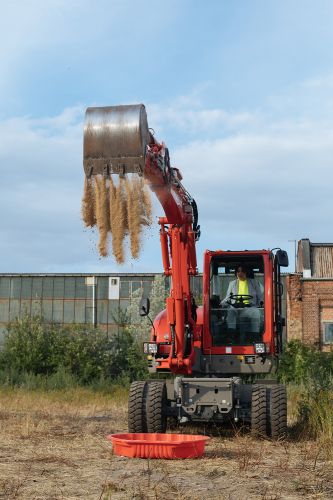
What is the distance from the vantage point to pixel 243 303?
12.9 m

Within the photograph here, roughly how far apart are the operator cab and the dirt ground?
5.57 feet

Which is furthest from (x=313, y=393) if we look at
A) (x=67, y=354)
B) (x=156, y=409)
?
(x=67, y=354)

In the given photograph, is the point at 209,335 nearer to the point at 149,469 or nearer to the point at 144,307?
the point at 144,307

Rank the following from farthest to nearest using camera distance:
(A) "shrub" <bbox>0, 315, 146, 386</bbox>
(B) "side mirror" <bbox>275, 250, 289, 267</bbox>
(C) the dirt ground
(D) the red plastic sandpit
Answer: (A) "shrub" <bbox>0, 315, 146, 386</bbox> < (B) "side mirror" <bbox>275, 250, 289, 267</bbox> < (D) the red plastic sandpit < (C) the dirt ground

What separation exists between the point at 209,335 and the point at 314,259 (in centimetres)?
2669

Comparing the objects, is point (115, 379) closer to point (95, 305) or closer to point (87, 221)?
point (95, 305)

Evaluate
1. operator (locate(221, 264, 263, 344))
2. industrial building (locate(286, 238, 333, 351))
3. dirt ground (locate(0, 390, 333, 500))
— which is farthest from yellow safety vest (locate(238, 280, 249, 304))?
industrial building (locate(286, 238, 333, 351))

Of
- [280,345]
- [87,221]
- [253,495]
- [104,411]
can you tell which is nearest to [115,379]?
[104,411]

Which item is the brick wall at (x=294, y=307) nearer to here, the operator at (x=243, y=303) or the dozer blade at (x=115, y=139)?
the operator at (x=243, y=303)

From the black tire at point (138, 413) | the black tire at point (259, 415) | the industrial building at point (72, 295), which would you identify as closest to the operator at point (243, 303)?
the black tire at point (259, 415)

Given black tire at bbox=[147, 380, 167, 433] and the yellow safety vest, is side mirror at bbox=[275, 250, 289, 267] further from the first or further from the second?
black tire at bbox=[147, 380, 167, 433]

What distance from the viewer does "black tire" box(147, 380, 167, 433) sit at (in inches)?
467

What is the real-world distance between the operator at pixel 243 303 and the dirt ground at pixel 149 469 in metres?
1.84

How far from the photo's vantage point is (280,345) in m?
13.2
